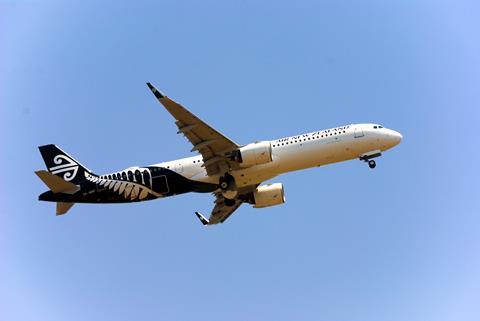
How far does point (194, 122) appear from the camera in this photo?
6234 cm

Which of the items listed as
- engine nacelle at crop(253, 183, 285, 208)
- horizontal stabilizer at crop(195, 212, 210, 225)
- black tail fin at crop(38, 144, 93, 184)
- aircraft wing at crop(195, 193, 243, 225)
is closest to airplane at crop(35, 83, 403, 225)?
black tail fin at crop(38, 144, 93, 184)

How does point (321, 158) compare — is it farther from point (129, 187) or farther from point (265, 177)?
point (129, 187)

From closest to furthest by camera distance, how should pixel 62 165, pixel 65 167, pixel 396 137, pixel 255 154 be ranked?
pixel 255 154 → pixel 396 137 → pixel 65 167 → pixel 62 165

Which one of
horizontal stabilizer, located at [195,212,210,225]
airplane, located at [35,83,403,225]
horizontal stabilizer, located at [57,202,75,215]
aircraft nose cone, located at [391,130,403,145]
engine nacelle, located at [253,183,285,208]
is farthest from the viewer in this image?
horizontal stabilizer, located at [195,212,210,225]

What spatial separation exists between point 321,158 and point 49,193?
22.0m

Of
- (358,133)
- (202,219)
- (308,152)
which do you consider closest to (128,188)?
(202,219)

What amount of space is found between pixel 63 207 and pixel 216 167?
13.1 metres

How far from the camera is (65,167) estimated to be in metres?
69.8

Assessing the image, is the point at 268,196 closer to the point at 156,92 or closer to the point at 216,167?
the point at 216,167

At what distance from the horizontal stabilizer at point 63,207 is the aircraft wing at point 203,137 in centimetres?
1191

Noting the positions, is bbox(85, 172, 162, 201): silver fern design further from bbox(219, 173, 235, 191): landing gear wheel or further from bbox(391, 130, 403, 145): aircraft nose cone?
bbox(391, 130, 403, 145): aircraft nose cone

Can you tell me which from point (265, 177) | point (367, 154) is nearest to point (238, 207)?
point (265, 177)

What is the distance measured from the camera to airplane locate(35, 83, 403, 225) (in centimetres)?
6525

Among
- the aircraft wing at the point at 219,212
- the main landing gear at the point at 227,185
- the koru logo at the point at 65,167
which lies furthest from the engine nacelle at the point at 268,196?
the koru logo at the point at 65,167
